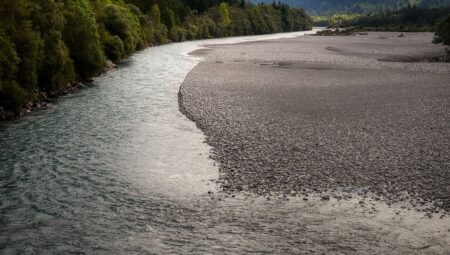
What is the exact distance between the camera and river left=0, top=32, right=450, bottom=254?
46.5 ft

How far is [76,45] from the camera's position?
47.8 metres

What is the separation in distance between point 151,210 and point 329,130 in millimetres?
14807

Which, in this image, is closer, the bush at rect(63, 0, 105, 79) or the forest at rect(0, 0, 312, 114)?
the forest at rect(0, 0, 312, 114)

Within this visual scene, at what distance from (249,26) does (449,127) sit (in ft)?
570

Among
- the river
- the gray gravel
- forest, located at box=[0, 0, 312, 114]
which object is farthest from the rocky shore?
the gray gravel

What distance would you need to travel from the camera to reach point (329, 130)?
2777 cm

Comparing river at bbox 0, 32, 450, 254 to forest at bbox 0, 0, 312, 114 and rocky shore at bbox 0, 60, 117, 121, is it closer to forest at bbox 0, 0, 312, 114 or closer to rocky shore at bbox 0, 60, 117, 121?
rocky shore at bbox 0, 60, 117, 121

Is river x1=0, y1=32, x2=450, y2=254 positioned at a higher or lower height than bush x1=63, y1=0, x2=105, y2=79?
lower

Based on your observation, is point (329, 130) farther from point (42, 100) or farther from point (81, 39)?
point (81, 39)

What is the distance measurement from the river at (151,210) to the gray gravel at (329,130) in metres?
1.70

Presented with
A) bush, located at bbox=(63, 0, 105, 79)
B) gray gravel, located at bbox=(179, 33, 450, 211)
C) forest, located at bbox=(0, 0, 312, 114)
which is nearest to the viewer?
gray gravel, located at bbox=(179, 33, 450, 211)

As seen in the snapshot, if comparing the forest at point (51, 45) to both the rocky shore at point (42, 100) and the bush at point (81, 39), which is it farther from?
the rocky shore at point (42, 100)

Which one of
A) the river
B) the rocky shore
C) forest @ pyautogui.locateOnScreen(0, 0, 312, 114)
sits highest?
forest @ pyautogui.locateOnScreen(0, 0, 312, 114)

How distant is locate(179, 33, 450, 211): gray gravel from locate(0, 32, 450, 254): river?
66.8 inches
